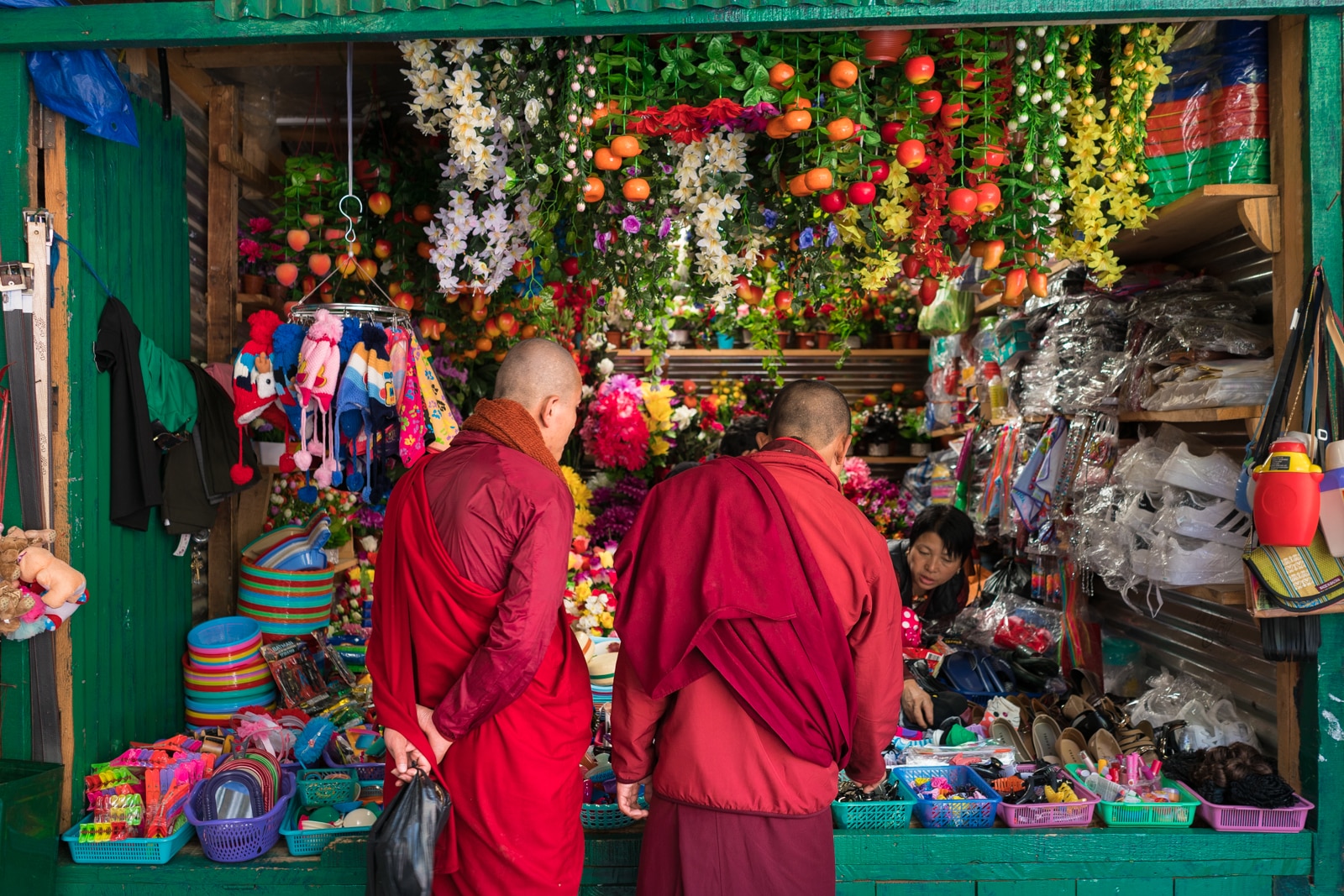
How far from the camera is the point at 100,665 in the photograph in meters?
2.96

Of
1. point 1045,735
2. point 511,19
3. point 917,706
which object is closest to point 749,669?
point 917,706

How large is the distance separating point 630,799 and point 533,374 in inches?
Answer: 44.7

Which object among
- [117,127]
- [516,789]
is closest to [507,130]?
[117,127]

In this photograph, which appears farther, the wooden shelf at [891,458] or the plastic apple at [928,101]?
the wooden shelf at [891,458]

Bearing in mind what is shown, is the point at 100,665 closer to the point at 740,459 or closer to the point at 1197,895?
the point at 740,459

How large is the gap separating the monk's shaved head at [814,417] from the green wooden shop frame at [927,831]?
1061mm

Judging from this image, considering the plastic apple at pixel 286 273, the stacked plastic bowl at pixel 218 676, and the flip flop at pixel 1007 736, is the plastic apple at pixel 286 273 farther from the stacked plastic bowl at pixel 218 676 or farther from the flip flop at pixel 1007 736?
the flip flop at pixel 1007 736

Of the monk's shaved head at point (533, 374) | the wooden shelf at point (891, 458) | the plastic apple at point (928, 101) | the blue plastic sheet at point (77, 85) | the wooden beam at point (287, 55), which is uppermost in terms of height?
the wooden beam at point (287, 55)

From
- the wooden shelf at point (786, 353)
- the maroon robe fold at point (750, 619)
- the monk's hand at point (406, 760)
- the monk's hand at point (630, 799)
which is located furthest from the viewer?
the wooden shelf at point (786, 353)

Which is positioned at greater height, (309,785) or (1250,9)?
(1250,9)

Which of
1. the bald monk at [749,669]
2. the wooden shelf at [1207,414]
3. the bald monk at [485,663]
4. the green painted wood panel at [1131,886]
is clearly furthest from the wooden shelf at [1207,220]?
the bald monk at [485,663]

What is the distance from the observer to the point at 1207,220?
3.15 m

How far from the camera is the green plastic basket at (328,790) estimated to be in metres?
2.84

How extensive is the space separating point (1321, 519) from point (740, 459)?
1572 mm
